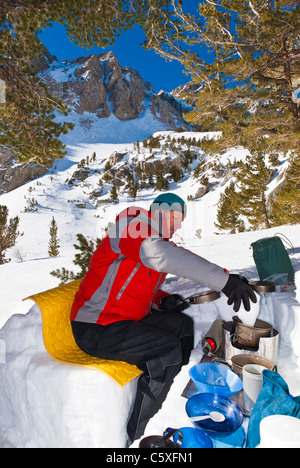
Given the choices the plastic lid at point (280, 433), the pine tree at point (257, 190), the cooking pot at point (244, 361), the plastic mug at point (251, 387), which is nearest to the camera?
the plastic lid at point (280, 433)

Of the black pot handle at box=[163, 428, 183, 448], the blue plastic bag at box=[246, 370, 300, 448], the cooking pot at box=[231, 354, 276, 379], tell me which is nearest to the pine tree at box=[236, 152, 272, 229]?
the cooking pot at box=[231, 354, 276, 379]

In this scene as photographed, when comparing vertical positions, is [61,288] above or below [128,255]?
below

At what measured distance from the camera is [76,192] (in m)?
50.2

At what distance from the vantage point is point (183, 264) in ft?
5.57

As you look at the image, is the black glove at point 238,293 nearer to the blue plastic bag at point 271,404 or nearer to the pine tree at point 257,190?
the blue plastic bag at point 271,404

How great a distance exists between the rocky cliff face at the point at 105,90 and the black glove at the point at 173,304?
122 m

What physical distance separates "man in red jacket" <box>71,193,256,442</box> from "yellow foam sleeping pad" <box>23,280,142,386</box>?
0.21ft

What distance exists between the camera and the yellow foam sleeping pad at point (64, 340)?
1822 mm

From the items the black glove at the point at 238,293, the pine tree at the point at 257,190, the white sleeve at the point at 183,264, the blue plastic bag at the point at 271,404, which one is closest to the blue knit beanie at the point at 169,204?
the white sleeve at the point at 183,264

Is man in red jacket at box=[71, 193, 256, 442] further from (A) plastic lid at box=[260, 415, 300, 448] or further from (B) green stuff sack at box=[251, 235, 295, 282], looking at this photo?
(B) green stuff sack at box=[251, 235, 295, 282]

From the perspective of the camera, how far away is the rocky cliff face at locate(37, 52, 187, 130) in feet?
375
